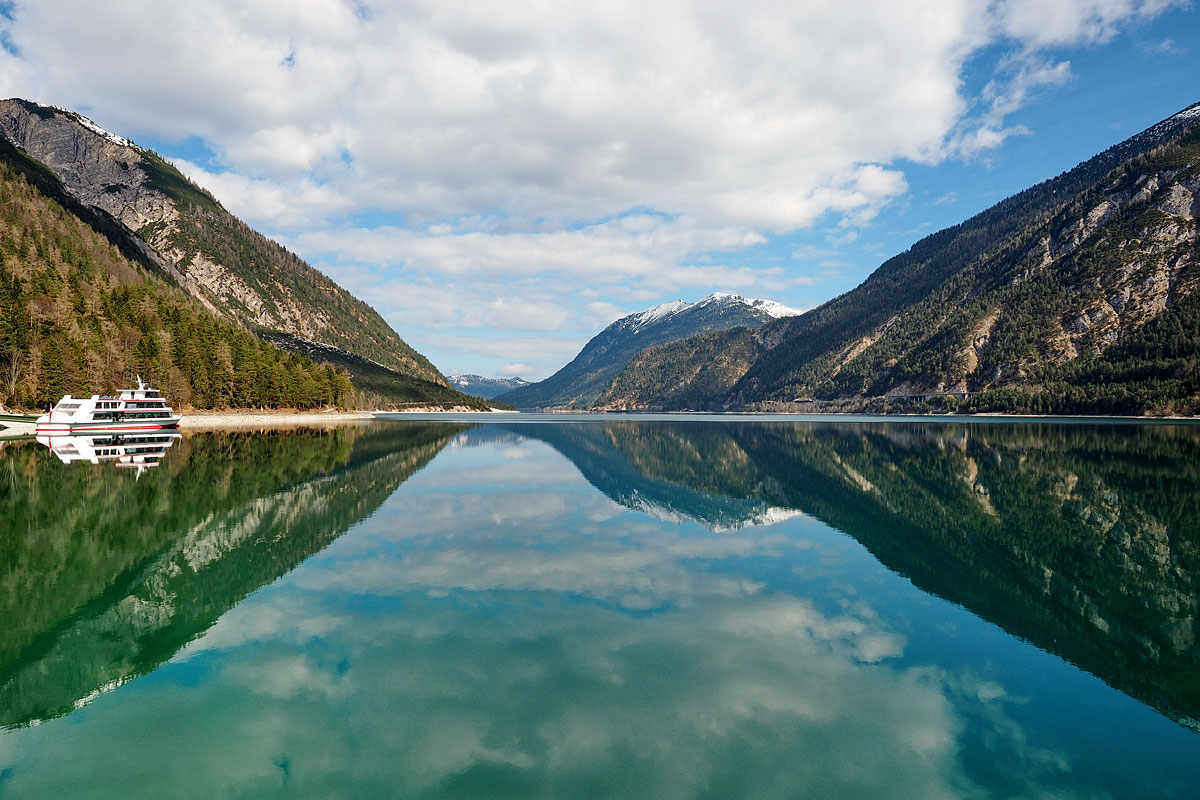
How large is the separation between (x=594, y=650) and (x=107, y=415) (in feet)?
309

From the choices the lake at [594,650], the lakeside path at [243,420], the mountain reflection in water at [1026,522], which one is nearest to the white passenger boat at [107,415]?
the lakeside path at [243,420]

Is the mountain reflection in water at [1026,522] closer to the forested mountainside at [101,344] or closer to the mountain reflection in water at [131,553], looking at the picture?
the mountain reflection in water at [131,553]

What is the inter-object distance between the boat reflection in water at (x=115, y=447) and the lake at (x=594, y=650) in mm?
19240

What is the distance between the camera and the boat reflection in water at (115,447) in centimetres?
4975

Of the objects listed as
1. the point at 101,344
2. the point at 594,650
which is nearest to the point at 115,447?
the point at 101,344

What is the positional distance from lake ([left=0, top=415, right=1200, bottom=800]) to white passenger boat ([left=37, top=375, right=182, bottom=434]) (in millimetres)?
56005

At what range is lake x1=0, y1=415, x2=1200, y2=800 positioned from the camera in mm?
9172

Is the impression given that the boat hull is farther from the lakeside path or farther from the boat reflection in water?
the lakeside path

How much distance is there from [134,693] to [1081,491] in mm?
44785

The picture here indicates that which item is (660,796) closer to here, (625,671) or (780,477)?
(625,671)

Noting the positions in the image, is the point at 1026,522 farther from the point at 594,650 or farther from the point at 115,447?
the point at 115,447

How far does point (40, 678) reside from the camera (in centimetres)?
1212

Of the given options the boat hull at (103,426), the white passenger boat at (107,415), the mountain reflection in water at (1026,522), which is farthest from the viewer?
the white passenger boat at (107,415)

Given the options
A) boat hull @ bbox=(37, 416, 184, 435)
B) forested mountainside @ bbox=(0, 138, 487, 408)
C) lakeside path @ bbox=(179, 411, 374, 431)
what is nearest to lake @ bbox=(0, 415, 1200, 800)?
boat hull @ bbox=(37, 416, 184, 435)
